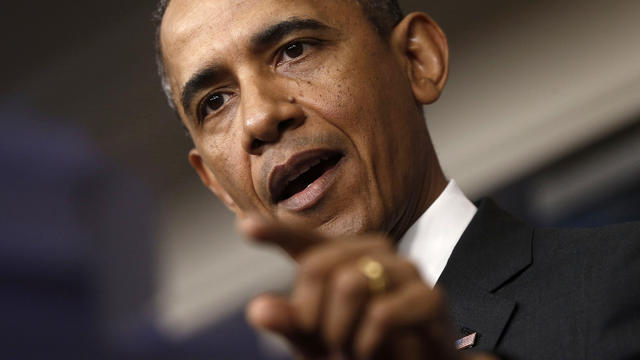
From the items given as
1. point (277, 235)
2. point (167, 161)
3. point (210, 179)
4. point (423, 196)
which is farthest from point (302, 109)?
point (167, 161)

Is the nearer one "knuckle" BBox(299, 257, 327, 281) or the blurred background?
"knuckle" BBox(299, 257, 327, 281)

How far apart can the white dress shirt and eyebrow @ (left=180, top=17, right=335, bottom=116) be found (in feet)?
1.02

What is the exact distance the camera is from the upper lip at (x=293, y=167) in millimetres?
1188

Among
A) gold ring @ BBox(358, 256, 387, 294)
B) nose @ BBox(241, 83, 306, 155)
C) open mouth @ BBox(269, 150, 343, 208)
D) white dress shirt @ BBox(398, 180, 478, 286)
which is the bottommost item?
white dress shirt @ BBox(398, 180, 478, 286)

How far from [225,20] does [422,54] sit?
34 cm

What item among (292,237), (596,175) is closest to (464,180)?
(596,175)

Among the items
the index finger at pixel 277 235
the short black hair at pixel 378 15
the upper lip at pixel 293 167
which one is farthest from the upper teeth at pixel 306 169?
the index finger at pixel 277 235

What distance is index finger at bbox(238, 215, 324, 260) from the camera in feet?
2.18

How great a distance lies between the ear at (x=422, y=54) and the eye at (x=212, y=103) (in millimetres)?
282

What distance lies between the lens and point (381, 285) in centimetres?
65

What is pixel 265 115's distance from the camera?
1173 millimetres

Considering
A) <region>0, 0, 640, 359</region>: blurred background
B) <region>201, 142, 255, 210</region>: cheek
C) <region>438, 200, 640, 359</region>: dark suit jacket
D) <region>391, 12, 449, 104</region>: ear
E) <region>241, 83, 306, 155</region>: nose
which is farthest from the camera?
<region>0, 0, 640, 359</region>: blurred background

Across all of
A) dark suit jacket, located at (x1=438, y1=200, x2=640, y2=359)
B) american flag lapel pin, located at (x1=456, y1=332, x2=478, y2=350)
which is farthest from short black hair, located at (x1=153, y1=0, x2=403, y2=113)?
american flag lapel pin, located at (x1=456, y1=332, x2=478, y2=350)

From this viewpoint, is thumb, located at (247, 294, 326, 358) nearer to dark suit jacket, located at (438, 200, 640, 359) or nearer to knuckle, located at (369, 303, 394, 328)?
knuckle, located at (369, 303, 394, 328)
